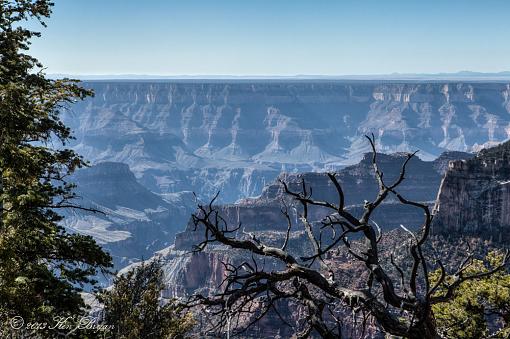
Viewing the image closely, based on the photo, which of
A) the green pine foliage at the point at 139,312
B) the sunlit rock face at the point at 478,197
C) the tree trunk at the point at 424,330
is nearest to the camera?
the tree trunk at the point at 424,330

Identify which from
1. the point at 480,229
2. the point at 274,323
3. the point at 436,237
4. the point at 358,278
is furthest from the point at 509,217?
the point at 274,323

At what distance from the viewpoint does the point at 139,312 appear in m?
23.2

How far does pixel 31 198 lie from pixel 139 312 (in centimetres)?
637

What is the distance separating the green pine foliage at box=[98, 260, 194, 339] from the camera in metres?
20.5

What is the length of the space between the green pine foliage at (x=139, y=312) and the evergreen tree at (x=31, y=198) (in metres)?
1.43

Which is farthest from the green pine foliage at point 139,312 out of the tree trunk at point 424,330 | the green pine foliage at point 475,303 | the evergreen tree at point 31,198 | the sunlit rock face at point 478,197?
the sunlit rock face at point 478,197

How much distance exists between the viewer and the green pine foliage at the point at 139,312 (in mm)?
20469

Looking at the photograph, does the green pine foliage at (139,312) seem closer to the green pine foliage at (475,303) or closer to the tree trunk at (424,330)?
the green pine foliage at (475,303)

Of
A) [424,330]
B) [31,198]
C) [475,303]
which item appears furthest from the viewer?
[475,303]

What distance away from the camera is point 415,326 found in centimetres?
984

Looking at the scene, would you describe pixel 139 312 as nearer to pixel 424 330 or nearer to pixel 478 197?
pixel 424 330

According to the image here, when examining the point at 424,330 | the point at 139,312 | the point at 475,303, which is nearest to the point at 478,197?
the point at 475,303

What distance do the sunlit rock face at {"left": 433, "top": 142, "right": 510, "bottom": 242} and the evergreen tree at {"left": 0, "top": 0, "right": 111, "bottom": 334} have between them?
280ft

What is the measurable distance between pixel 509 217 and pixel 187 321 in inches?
3361
